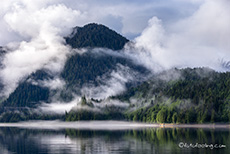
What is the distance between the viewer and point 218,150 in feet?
312

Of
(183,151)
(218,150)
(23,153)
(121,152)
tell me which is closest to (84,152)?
(121,152)

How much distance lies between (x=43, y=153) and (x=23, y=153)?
622 centimetres

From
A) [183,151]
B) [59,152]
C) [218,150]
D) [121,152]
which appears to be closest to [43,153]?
[59,152]

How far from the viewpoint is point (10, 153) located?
103 metres

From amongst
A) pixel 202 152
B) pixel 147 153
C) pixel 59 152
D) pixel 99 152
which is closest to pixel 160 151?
pixel 147 153

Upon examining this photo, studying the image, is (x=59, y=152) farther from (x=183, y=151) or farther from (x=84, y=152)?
(x=183, y=151)

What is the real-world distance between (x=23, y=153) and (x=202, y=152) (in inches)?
2071

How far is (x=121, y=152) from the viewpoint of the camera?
9869cm

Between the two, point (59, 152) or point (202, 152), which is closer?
point (202, 152)

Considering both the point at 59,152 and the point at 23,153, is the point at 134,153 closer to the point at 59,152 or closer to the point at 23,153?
the point at 59,152

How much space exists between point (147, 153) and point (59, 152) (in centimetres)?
2756

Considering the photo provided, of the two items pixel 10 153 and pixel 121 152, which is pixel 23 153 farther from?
pixel 121 152

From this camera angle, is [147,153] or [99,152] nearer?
[147,153]

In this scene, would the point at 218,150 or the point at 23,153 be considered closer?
the point at 218,150
